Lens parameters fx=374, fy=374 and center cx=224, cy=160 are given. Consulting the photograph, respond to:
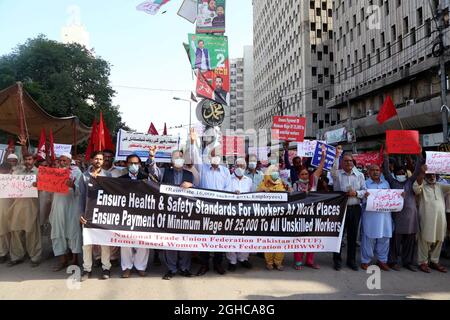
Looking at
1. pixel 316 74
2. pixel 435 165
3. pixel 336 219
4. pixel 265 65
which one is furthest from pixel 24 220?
pixel 265 65

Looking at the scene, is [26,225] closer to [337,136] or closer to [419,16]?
[419,16]

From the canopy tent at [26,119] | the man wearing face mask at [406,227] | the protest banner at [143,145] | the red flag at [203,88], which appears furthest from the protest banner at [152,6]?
the man wearing face mask at [406,227]

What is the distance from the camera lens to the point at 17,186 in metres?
5.76

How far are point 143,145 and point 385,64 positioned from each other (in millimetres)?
31503

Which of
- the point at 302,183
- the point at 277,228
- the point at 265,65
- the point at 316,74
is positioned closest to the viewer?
the point at 277,228

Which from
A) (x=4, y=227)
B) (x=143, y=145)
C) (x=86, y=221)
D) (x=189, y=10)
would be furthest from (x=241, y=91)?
(x=86, y=221)

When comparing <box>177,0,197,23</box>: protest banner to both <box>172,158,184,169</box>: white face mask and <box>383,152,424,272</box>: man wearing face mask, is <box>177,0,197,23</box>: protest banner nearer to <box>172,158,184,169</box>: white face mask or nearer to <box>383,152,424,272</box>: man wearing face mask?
<box>172,158,184,169</box>: white face mask

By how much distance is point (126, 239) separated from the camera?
527 cm

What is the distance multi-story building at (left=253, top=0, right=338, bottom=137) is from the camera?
54906mm

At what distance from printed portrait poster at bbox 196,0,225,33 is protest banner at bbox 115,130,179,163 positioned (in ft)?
10.2

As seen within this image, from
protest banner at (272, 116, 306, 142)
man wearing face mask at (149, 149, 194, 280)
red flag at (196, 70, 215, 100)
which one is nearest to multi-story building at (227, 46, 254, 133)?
protest banner at (272, 116, 306, 142)

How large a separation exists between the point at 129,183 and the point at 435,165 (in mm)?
4668

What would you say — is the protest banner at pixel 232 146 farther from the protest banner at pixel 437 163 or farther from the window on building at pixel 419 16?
the window on building at pixel 419 16

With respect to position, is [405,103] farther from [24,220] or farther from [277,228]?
[24,220]
